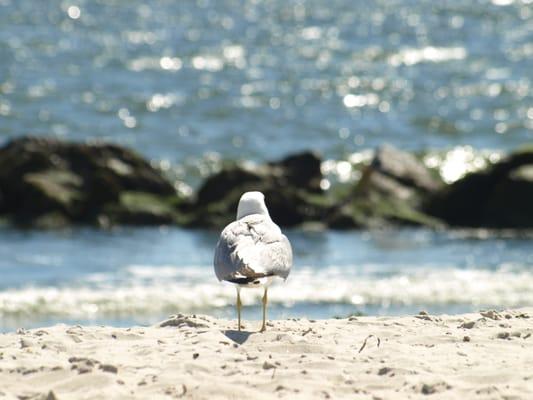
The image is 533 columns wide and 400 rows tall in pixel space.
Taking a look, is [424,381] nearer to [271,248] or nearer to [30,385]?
[271,248]

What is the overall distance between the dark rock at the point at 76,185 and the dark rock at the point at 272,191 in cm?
82

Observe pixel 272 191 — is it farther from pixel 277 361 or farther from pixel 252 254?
pixel 277 361

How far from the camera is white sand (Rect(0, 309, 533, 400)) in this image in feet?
26.6

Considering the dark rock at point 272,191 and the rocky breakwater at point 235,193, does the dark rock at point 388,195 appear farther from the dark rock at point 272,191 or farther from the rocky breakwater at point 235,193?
the dark rock at point 272,191

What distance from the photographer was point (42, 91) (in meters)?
35.4

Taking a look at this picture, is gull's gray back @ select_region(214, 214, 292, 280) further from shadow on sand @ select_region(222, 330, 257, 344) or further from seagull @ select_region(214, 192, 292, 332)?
shadow on sand @ select_region(222, 330, 257, 344)

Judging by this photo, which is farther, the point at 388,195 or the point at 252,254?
the point at 388,195

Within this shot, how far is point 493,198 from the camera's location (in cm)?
2238

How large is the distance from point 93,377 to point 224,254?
63.1 inches

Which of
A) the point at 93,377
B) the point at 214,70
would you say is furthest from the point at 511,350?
the point at 214,70

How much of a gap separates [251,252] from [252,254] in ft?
0.09

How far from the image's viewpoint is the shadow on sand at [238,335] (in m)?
9.59

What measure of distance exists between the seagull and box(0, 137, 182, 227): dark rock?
40.1 ft

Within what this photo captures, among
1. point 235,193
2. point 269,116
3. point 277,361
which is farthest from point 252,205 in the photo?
point 269,116
